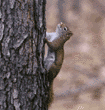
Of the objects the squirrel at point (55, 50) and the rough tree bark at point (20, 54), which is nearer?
the rough tree bark at point (20, 54)

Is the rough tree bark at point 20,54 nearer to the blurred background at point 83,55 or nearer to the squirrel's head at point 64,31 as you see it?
the squirrel's head at point 64,31

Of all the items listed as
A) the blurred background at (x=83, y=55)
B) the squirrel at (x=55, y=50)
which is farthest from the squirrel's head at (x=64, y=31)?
the blurred background at (x=83, y=55)

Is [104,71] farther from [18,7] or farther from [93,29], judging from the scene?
[18,7]

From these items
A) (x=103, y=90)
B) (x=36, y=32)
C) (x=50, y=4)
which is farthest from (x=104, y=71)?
(x=36, y=32)

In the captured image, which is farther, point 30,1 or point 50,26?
point 50,26

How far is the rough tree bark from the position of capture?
98 cm

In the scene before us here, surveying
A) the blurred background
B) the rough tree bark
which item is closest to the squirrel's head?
the rough tree bark

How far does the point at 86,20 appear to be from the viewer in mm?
4348

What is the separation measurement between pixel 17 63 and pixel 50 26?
3.74m

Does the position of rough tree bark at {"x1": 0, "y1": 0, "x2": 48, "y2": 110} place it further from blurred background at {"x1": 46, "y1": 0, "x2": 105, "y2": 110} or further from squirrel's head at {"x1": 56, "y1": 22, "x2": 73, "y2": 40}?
blurred background at {"x1": 46, "y1": 0, "x2": 105, "y2": 110}

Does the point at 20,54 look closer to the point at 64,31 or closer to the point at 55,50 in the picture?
the point at 55,50

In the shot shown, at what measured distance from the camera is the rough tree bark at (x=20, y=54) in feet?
3.20

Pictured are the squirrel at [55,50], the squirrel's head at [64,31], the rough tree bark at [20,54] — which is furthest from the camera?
the squirrel's head at [64,31]

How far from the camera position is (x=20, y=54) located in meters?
1.02
